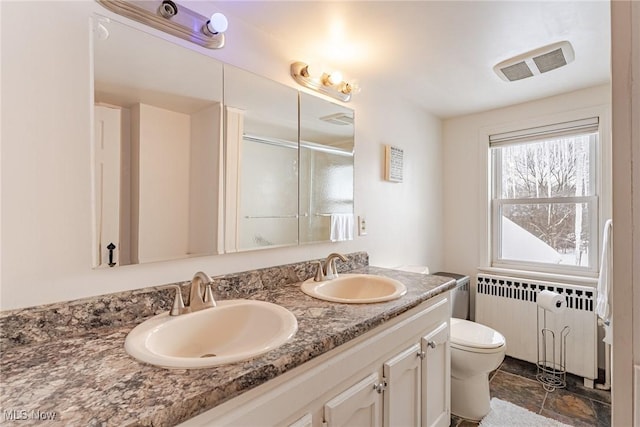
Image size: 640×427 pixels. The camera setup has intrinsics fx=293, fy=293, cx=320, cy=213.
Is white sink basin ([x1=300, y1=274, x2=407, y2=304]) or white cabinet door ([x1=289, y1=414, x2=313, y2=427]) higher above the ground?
white sink basin ([x1=300, y1=274, x2=407, y2=304])

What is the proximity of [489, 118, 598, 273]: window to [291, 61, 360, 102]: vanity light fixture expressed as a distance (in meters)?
1.57

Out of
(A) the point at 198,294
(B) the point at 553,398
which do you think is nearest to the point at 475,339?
(B) the point at 553,398

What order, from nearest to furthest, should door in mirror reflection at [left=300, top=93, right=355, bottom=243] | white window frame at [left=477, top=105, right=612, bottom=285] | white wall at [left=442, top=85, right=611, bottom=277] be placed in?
door in mirror reflection at [left=300, top=93, right=355, bottom=243], white window frame at [left=477, top=105, right=612, bottom=285], white wall at [left=442, top=85, right=611, bottom=277]

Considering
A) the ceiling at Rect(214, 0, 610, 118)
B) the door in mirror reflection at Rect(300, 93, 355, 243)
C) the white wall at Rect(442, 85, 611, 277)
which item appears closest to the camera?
the ceiling at Rect(214, 0, 610, 118)

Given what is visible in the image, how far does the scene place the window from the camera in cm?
221

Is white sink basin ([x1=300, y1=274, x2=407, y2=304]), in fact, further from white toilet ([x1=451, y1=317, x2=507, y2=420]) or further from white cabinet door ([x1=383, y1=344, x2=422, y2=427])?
white toilet ([x1=451, y1=317, x2=507, y2=420])

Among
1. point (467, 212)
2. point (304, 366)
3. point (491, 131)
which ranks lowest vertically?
point (304, 366)

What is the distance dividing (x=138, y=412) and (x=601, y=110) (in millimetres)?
2976

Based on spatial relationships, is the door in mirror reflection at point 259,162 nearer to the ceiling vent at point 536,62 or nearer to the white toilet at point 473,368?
the white toilet at point 473,368

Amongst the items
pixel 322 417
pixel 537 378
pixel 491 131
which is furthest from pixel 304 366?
pixel 491 131

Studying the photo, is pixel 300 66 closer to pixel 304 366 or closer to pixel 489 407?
pixel 304 366

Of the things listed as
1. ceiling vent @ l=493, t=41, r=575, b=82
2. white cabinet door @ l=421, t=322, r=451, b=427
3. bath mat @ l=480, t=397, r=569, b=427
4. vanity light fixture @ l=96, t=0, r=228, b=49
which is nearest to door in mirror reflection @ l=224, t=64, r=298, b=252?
vanity light fixture @ l=96, t=0, r=228, b=49

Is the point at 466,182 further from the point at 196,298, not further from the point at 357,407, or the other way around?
the point at 196,298

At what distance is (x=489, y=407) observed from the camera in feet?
5.86
